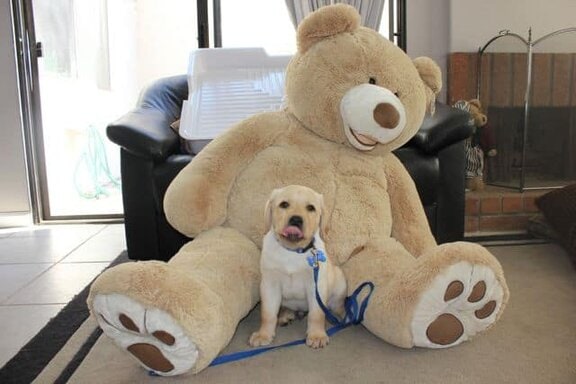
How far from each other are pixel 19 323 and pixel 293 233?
799 mm

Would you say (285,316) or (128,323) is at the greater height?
(128,323)

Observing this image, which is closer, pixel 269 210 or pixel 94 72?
pixel 269 210

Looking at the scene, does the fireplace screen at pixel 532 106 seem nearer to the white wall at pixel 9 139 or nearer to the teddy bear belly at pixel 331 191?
the teddy bear belly at pixel 331 191

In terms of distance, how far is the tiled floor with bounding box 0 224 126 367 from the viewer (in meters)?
1.29

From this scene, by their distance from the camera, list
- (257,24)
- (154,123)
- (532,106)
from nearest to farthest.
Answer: (154,123), (532,106), (257,24)

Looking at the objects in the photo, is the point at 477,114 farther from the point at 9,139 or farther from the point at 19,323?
the point at 9,139

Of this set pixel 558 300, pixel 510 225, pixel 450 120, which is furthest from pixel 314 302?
pixel 510 225

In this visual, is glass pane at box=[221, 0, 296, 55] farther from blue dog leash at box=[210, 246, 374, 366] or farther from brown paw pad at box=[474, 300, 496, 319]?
brown paw pad at box=[474, 300, 496, 319]

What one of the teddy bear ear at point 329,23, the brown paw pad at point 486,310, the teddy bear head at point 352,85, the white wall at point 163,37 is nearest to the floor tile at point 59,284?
the teddy bear head at point 352,85

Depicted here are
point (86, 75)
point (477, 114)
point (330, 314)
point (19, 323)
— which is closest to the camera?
point (330, 314)

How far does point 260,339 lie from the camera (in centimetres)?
102

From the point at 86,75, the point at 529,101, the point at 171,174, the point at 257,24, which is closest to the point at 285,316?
the point at 171,174

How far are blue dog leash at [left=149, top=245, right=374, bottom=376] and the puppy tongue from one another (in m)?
0.06

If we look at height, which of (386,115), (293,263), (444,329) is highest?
(386,115)
